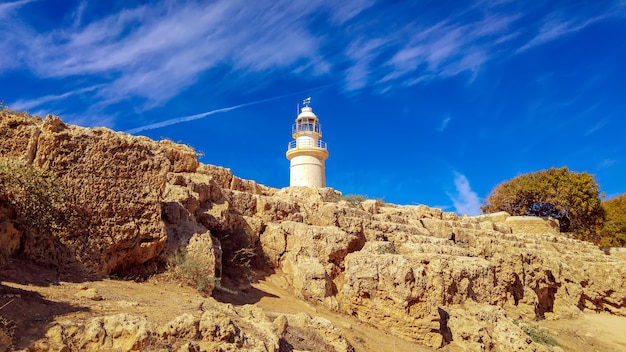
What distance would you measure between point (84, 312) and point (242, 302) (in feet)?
12.6

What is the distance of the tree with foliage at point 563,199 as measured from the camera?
28.1 metres

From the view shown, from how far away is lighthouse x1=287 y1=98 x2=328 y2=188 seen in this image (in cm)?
2550

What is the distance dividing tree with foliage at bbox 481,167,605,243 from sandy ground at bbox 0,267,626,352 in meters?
18.9

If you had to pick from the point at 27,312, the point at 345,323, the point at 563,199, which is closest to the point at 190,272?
the point at 345,323

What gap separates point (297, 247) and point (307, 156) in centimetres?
1573

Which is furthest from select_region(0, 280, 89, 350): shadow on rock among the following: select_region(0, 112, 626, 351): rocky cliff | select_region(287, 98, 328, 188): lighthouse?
select_region(287, 98, 328, 188): lighthouse

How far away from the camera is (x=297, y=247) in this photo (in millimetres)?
10266

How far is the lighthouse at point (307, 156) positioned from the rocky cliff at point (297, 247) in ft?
32.1

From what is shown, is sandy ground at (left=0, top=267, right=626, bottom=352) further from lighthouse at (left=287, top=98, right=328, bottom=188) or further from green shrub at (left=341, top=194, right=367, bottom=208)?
lighthouse at (left=287, top=98, right=328, bottom=188)

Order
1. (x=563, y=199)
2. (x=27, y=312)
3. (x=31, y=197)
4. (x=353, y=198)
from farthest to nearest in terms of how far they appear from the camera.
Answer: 1. (x=563, y=199)
2. (x=353, y=198)
3. (x=31, y=197)
4. (x=27, y=312)

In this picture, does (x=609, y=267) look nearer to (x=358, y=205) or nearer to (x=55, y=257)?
(x=358, y=205)

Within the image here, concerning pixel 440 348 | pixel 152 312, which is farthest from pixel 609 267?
pixel 152 312

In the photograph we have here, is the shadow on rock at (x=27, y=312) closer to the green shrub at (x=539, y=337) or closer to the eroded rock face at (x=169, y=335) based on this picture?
the eroded rock face at (x=169, y=335)

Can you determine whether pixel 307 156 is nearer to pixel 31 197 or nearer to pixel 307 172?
pixel 307 172
